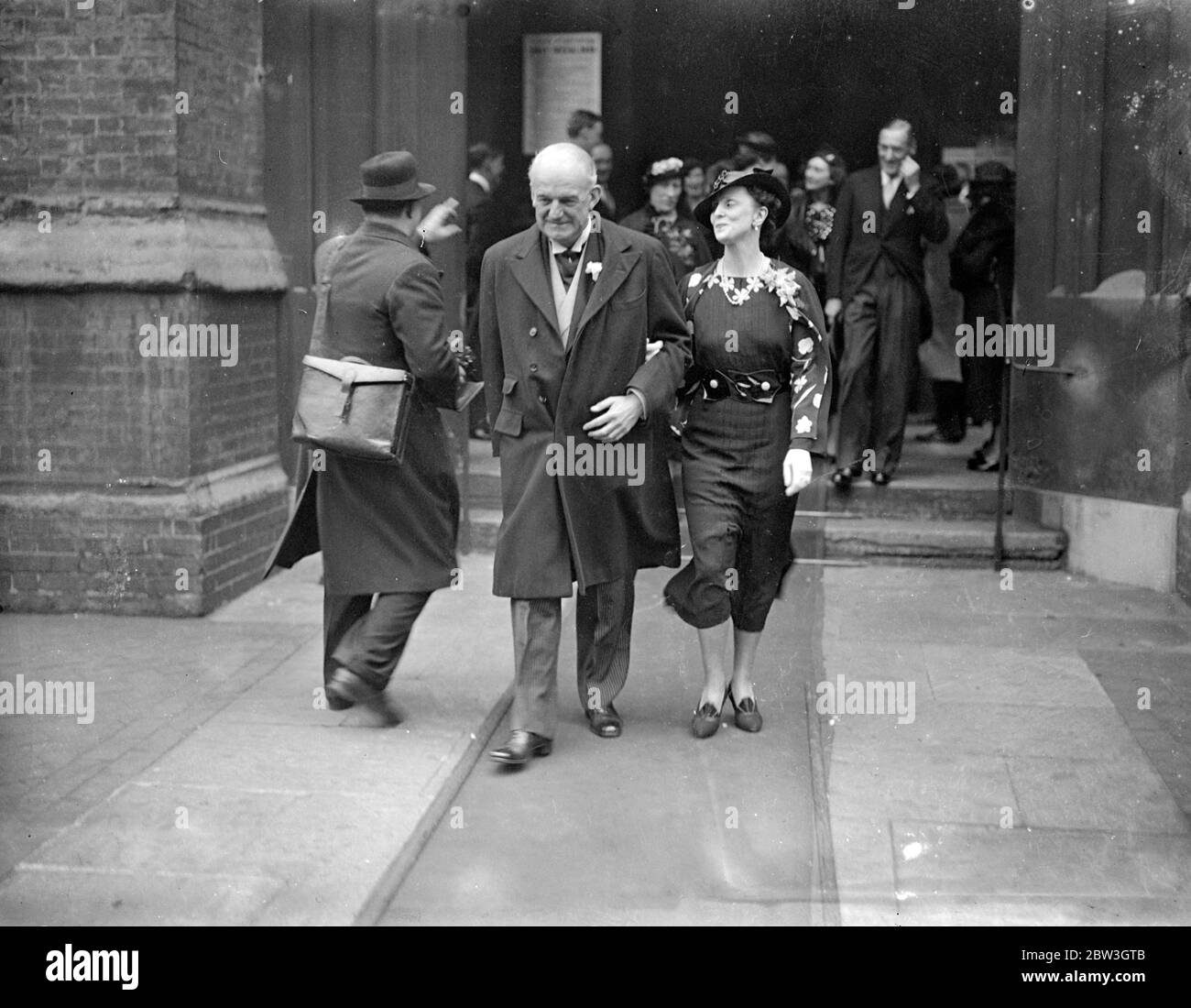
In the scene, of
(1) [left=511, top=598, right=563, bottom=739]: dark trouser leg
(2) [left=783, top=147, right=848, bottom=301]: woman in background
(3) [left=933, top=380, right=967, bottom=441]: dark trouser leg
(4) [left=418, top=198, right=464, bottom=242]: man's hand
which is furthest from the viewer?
(3) [left=933, top=380, right=967, bottom=441]: dark trouser leg

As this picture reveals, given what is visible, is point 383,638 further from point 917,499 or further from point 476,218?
point 476,218

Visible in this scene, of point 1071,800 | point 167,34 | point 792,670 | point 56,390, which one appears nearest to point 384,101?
point 167,34

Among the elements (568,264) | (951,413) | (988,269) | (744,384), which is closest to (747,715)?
(744,384)

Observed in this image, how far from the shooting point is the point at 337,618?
5.87 meters

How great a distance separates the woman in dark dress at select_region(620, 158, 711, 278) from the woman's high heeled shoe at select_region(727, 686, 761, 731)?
3624 mm

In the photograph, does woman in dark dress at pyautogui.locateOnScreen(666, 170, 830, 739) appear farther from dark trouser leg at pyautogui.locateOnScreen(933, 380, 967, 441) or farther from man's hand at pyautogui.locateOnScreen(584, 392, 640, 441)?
dark trouser leg at pyautogui.locateOnScreen(933, 380, 967, 441)

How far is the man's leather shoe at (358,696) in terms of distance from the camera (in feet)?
18.5

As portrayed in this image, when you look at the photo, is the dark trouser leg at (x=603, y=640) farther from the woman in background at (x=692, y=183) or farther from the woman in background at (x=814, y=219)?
the woman in background at (x=692, y=183)

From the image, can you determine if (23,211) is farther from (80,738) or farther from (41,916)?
(41,916)

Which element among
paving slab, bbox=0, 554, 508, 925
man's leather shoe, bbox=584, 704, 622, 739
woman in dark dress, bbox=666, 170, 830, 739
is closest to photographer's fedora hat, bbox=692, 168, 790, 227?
woman in dark dress, bbox=666, 170, 830, 739

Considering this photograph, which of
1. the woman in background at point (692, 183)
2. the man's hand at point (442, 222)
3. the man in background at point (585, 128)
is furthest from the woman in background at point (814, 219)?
the man's hand at point (442, 222)

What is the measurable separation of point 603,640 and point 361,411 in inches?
47.6

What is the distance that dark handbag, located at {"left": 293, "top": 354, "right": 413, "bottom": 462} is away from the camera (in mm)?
5508

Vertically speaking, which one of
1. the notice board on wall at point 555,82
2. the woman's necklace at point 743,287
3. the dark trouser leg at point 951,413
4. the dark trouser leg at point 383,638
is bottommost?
the dark trouser leg at point 383,638
